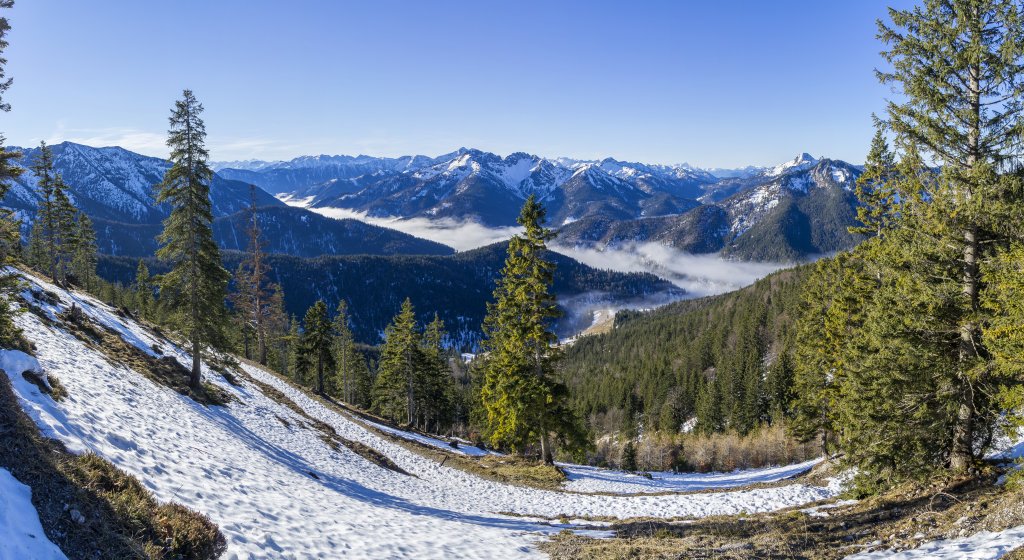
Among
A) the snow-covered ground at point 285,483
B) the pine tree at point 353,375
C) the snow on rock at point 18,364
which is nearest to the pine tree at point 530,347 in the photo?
the snow-covered ground at point 285,483

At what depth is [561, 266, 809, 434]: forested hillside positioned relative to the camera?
89188mm

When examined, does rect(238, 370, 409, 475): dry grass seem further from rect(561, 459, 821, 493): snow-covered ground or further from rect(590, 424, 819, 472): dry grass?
rect(590, 424, 819, 472): dry grass

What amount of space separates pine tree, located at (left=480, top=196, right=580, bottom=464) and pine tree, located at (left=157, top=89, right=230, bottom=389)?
50.1 feet

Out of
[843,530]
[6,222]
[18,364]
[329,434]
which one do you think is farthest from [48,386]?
[843,530]

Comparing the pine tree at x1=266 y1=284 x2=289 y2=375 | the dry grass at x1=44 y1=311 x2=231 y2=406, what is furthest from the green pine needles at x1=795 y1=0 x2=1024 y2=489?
the pine tree at x1=266 y1=284 x2=289 y2=375

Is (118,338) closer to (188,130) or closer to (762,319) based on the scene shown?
(188,130)

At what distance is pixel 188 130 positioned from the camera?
2311 centimetres

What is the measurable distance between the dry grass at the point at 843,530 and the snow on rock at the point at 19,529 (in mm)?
9888

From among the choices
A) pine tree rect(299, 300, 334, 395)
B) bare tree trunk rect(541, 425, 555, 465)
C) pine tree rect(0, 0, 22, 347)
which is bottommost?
bare tree trunk rect(541, 425, 555, 465)

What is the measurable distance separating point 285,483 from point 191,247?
1445cm

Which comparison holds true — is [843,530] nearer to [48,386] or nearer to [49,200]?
[48,386]

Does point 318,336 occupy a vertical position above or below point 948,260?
below

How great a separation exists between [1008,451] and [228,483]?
2116cm

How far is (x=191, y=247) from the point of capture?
23.5 metres
